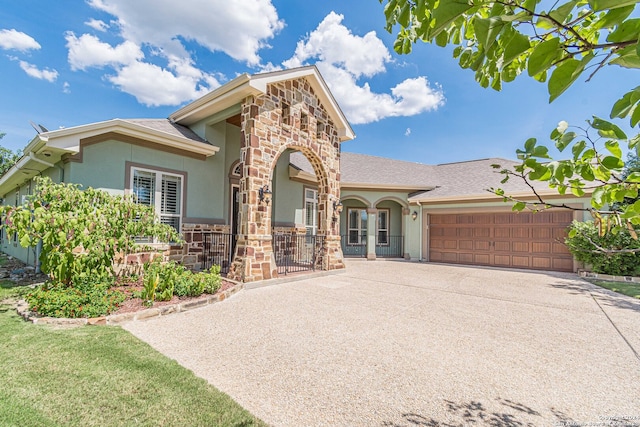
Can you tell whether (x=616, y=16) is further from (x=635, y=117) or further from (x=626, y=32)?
(x=635, y=117)

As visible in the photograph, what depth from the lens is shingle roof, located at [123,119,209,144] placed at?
7939 millimetres

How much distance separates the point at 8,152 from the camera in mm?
30000

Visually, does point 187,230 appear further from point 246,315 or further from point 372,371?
point 372,371

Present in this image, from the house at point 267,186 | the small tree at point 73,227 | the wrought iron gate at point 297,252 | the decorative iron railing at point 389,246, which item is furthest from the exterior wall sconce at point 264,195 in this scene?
the decorative iron railing at point 389,246

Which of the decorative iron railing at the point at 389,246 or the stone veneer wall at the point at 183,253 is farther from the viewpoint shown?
the decorative iron railing at the point at 389,246

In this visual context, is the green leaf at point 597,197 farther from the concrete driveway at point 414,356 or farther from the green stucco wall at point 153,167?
the green stucco wall at point 153,167

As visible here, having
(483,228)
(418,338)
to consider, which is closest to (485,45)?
(418,338)

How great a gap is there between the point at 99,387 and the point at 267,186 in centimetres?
586

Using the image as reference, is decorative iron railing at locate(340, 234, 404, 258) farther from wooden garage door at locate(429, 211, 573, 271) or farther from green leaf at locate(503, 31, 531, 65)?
green leaf at locate(503, 31, 531, 65)

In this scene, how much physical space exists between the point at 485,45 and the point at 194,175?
8.85m

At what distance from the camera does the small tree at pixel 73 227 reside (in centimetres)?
483

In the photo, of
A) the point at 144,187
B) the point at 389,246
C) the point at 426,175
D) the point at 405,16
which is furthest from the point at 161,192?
the point at 426,175

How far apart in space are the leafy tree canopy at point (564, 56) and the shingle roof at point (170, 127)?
26.6 feet

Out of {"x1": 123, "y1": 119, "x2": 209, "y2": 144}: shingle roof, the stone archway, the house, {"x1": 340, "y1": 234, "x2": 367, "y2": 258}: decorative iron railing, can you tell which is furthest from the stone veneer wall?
{"x1": 340, "y1": 234, "x2": 367, "y2": 258}: decorative iron railing
